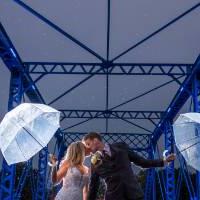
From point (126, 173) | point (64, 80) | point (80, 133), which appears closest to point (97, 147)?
point (126, 173)

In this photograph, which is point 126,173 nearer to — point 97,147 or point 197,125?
point 97,147

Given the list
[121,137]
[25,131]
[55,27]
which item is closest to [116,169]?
[25,131]

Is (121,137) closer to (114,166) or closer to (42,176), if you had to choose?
(42,176)

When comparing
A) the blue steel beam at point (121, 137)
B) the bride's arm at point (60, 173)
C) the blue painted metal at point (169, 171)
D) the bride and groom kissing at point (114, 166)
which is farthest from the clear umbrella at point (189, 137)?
the blue steel beam at point (121, 137)

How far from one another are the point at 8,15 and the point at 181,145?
6.82 meters

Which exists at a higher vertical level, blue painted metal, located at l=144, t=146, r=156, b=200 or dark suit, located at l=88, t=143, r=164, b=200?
dark suit, located at l=88, t=143, r=164, b=200

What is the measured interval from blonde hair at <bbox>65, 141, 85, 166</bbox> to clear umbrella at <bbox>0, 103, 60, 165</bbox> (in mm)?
891

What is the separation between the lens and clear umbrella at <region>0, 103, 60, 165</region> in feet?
20.2

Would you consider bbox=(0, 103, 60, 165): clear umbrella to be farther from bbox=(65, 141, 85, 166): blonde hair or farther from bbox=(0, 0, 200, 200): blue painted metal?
bbox=(0, 0, 200, 200): blue painted metal

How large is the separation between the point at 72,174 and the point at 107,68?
826 cm

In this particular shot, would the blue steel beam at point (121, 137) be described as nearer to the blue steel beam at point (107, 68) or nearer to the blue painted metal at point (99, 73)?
the blue painted metal at point (99, 73)

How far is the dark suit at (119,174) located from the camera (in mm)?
4591

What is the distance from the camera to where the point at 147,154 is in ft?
86.0

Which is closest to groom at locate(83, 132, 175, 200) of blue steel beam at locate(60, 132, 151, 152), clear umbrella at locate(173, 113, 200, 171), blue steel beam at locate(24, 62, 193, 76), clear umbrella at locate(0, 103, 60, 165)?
clear umbrella at locate(173, 113, 200, 171)
